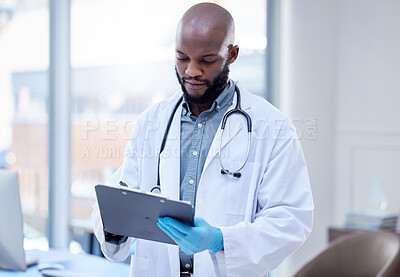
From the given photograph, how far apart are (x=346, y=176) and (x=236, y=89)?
232cm

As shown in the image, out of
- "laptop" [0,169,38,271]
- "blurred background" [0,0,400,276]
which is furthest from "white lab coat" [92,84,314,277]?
"blurred background" [0,0,400,276]

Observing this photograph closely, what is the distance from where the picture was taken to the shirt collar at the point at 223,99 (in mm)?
1541

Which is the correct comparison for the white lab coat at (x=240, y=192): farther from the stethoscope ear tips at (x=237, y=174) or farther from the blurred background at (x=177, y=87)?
the blurred background at (x=177, y=87)

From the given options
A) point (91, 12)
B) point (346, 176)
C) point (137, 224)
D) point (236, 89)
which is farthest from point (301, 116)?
point (137, 224)

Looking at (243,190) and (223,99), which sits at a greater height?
(223,99)

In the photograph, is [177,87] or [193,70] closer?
[193,70]

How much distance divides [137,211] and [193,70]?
1.38 feet

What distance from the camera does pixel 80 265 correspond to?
191cm

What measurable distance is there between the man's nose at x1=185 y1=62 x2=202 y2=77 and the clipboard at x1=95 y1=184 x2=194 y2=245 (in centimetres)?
39

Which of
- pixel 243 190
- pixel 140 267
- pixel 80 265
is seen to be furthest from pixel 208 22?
pixel 80 265

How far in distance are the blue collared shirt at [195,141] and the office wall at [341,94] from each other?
76.9 inches

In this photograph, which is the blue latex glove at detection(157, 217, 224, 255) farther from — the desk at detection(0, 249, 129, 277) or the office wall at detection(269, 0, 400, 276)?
the office wall at detection(269, 0, 400, 276)

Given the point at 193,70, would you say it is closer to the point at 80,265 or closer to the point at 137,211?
the point at 137,211

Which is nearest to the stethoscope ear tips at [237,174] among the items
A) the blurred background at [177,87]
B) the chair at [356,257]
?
the chair at [356,257]
